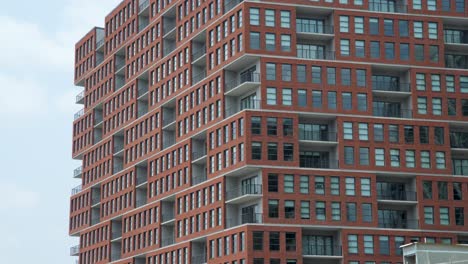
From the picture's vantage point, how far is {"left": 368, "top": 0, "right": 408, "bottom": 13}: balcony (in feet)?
403

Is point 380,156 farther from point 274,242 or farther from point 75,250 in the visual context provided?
point 75,250

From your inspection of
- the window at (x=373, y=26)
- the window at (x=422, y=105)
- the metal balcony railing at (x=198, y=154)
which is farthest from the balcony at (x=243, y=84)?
the window at (x=422, y=105)

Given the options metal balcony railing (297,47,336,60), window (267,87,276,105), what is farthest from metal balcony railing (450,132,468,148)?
window (267,87,276,105)

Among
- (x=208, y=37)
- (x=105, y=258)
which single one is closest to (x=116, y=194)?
(x=105, y=258)

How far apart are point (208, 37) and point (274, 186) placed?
23560 millimetres

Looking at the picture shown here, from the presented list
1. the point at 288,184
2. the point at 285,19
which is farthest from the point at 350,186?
the point at 285,19

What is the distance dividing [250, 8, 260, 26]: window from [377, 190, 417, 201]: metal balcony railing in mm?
24182

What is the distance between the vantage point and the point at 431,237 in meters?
116

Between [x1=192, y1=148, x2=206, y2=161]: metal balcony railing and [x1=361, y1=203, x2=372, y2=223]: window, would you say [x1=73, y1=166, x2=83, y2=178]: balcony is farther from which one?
[x1=361, y1=203, x2=372, y2=223]: window

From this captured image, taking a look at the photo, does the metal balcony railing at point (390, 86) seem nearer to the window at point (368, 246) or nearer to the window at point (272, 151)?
A: the window at point (272, 151)

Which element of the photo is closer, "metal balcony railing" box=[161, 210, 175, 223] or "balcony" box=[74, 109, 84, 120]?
"metal balcony railing" box=[161, 210, 175, 223]

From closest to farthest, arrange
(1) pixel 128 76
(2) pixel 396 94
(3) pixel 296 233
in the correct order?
1. (3) pixel 296 233
2. (2) pixel 396 94
3. (1) pixel 128 76

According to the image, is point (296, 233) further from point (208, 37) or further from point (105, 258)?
point (105, 258)

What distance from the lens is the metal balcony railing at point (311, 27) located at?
12056 cm
